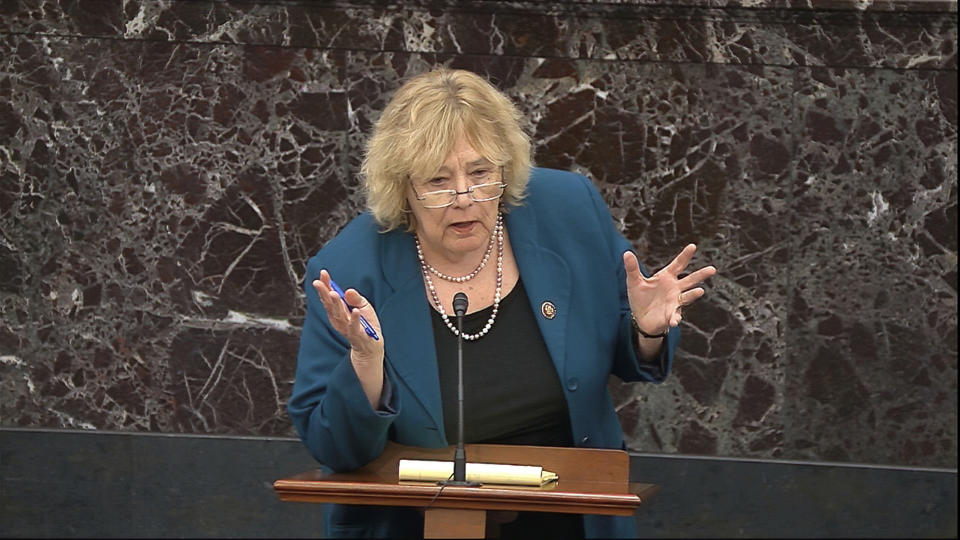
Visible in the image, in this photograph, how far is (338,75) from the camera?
4809mm

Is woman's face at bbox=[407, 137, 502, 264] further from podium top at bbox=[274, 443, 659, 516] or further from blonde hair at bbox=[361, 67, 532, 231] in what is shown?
podium top at bbox=[274, 443, 659, 516]

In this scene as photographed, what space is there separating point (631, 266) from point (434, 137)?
603mm

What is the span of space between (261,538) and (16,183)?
1596 millimetres

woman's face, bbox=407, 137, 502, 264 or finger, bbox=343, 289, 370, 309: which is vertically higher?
woman's face, bbox=407, 137, 502, 264

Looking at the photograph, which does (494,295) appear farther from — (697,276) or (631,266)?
(697,276)

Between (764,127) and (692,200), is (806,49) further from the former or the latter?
(692,200)

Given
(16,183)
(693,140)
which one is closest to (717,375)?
(693,140)

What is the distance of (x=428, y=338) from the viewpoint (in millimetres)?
3463

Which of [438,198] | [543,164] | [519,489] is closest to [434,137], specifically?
[438,198]

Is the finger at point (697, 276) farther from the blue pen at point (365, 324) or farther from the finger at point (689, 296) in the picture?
the blue pen at point (365, 324)

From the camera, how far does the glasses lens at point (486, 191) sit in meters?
3.45

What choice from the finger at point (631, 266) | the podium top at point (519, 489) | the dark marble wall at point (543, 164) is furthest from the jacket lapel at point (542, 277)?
the dark marble wall at point (543, 164)

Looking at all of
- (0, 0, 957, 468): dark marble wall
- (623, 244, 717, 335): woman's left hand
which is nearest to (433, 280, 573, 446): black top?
(623, 244, 717, 335): woman's left hand

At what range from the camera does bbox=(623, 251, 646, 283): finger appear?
327 centimetres
